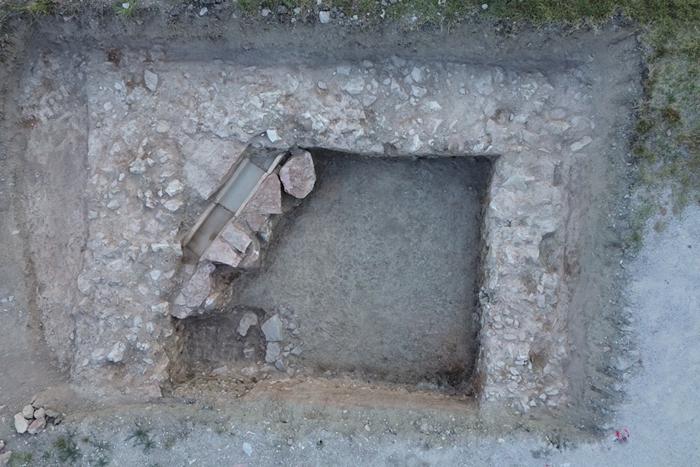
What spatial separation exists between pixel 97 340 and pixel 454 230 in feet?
14.0

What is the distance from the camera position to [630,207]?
553 centimetres

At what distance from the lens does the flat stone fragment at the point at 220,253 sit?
6.09 m

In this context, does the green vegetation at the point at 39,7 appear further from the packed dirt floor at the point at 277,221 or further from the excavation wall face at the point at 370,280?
the excavation wall face at the point at 370,280

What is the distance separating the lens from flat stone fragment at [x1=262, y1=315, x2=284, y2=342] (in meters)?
6.64

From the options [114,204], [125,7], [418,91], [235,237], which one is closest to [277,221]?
[235,237]

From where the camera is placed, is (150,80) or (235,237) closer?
(150,80)

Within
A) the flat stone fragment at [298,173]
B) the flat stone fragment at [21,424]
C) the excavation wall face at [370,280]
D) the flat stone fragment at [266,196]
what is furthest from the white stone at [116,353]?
the flat stone fragment at [298,173]

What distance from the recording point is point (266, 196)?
6180 mm

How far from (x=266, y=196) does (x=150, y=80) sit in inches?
70.7

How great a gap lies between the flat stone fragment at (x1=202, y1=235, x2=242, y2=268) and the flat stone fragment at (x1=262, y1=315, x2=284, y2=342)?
98cm

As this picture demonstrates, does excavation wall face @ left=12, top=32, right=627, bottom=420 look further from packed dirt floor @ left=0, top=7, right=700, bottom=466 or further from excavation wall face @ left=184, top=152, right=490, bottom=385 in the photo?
excavation wall face @ left=184, top=152, right=490, bottom=385

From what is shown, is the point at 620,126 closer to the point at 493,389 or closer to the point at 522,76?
the point at 522,76

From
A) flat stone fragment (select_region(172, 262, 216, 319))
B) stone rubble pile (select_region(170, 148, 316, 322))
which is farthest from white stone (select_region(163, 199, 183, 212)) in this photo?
flat stone fragment (select_region(172, 262, 216, 319))

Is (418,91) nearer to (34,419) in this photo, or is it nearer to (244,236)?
(244,236)
